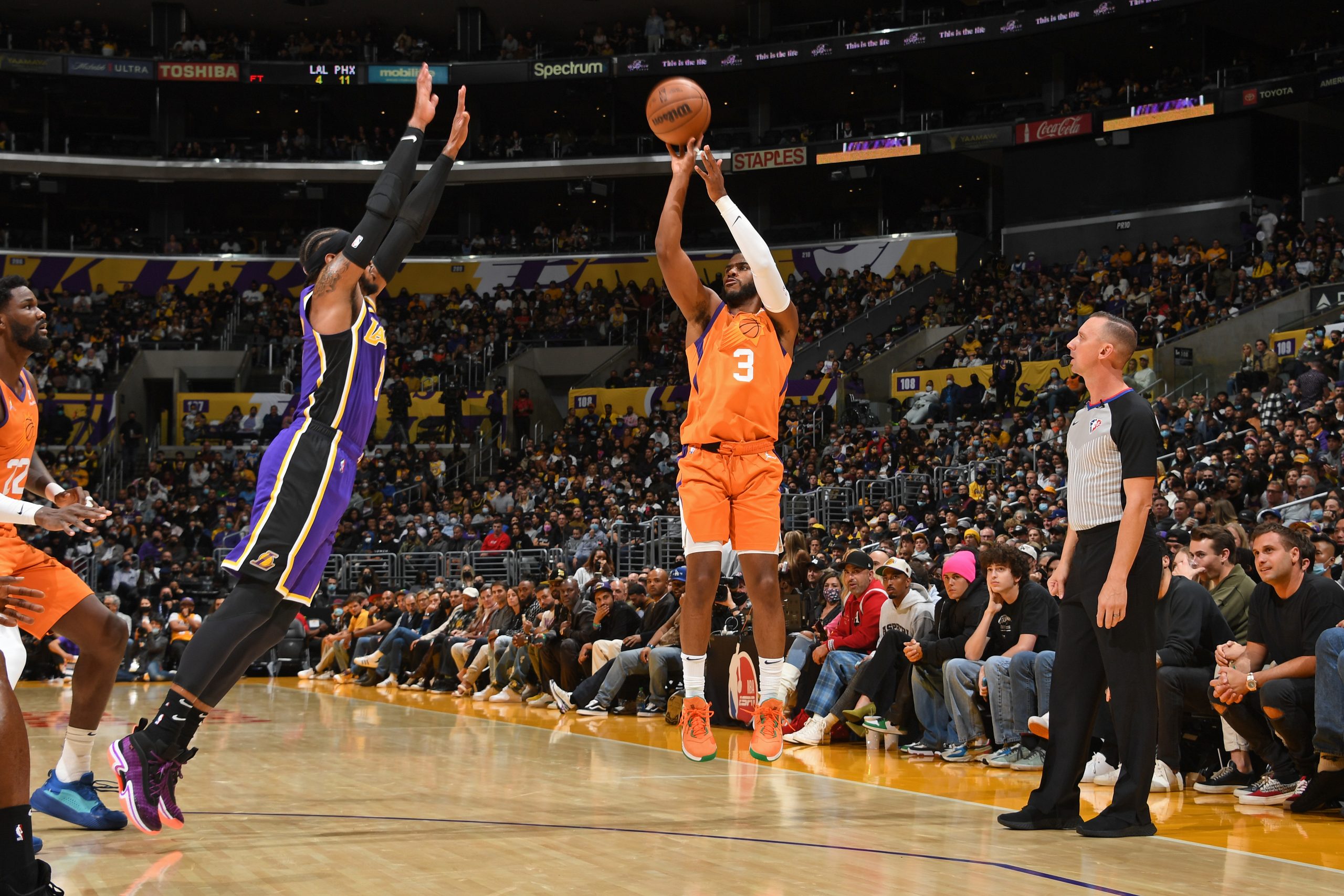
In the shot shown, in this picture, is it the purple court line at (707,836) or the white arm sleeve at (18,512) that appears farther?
the purple court line at (707,836)

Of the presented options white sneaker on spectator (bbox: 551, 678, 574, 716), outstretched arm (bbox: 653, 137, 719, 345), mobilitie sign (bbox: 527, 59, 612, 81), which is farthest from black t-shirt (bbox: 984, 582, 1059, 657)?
mobilitie sign (bbox: 527, 59, 612, 81)

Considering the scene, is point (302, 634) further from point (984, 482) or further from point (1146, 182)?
point (1146, 182)

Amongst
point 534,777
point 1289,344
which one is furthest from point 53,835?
point 1289,344

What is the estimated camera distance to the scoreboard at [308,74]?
3375 centimetres

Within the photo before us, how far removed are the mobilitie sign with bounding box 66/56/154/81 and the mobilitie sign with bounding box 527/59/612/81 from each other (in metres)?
10.3

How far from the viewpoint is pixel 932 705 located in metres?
8.48

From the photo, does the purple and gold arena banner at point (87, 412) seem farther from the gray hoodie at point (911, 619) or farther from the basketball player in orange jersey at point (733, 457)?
the basketball player in orange jersey at point (733, 457)

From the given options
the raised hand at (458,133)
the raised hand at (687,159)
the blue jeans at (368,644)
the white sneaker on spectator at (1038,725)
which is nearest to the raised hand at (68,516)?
the raised hand at (458,133)

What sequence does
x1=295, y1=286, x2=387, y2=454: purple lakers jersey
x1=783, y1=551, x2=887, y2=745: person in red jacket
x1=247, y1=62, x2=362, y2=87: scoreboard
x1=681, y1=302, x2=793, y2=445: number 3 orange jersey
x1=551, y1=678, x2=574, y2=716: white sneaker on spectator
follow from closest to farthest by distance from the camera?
x1=295, y1=286, x2=387, y2=454: purple lakers jersey
x1=681, y1=302, x2=793, y2=445: number 3 orange jersey
x1=783, y1=551, x2=887, y2=745: person in red jacket
x1=551, y1=678, x2=574, y2=716: white sneaker on spectator
x1=247, y1=62, x2=362, y2=87: scoreboard

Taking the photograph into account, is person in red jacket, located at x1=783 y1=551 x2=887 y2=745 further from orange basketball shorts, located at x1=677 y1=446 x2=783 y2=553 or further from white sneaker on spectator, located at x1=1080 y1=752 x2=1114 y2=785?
orange basketball shorts, located at x1=677 y1=446 x2=783 y2=553

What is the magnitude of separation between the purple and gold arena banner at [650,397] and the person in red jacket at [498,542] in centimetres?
604

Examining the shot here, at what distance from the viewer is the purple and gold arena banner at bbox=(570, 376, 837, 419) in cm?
2672

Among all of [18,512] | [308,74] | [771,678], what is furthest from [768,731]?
[308,74]

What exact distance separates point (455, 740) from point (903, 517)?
9.49 metres
